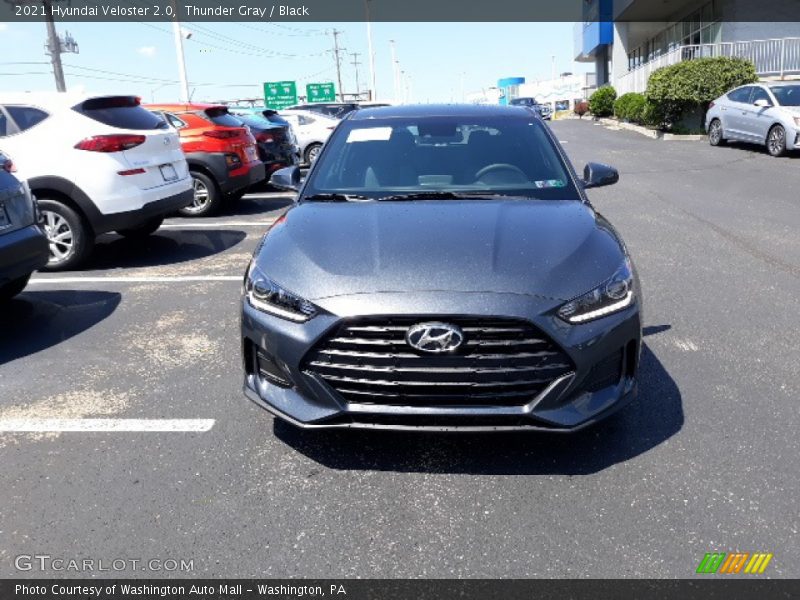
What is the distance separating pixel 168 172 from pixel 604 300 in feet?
19.1

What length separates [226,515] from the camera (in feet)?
9.00

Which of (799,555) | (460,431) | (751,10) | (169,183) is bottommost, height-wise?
(799,555)

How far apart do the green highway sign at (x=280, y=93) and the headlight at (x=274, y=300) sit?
57364 millimetres

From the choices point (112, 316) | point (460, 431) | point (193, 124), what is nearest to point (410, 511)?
point (460, 431)

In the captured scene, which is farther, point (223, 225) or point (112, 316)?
point (223, 225)

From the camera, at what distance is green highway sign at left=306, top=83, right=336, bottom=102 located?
65.1m

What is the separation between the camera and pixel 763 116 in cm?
1533

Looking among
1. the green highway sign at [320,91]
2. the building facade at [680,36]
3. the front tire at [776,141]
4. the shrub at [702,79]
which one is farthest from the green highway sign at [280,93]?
the front tire at [776,141]

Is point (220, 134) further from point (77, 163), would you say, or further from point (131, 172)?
point (77, 163)

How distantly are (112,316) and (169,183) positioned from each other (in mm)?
2443

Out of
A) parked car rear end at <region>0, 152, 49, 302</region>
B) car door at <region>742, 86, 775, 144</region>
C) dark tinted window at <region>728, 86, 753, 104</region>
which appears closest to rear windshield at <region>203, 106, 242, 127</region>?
parked car rear end at <region>0, 152, 49, 302</region>

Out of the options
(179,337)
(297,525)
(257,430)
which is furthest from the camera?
(179,337)

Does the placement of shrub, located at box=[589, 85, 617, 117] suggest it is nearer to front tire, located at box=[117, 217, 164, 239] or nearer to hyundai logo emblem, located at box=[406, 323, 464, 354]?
front tire, located at box=[117, 217, 164, 239]

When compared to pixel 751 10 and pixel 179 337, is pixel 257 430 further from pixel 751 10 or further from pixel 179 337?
pixel 751 10
